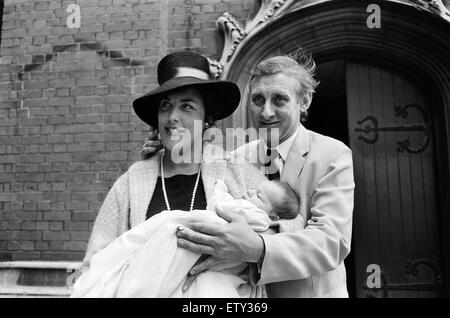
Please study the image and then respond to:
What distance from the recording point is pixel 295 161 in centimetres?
178

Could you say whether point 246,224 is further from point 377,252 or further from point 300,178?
point 377,252

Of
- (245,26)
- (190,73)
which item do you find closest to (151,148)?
(190,73)

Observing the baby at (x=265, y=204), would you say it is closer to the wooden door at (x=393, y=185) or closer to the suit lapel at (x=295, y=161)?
the suit lapel at (x=295, y=161)

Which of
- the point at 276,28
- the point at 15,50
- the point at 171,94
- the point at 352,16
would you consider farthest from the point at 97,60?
the point at 171,94

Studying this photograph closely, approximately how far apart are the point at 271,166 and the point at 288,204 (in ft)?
0.94

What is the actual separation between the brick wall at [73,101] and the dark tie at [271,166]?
104 inches

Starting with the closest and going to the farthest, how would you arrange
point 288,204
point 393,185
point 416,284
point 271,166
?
point 288,204 → point 271,166 → point 416,284 → point 393,185

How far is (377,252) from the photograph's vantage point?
4.60 meters

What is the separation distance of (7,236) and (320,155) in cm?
387

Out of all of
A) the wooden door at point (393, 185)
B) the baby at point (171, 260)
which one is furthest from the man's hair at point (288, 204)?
the wooden door at point (393, 185)

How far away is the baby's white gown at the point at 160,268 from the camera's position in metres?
1.46

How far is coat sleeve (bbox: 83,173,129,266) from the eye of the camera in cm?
176

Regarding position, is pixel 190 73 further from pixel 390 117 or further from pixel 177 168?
pixel 390 117

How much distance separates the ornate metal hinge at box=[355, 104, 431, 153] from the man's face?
3.09 m
